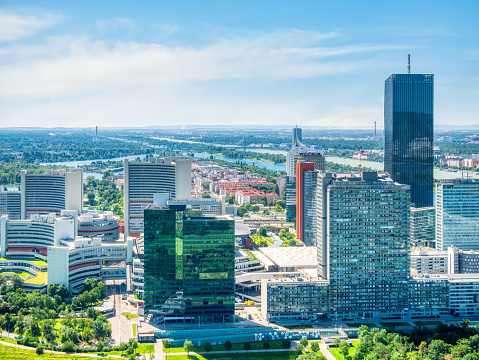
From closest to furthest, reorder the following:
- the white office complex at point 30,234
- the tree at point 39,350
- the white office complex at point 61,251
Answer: the tree at point 39,350 < the white office complex at point 61,251 < the white office complex at point 30,234

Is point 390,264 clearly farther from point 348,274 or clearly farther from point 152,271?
point 152,271

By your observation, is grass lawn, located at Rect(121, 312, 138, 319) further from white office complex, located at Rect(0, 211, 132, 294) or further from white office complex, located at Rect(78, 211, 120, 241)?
white office complex, located at Rect(78, 211, 120, 241)

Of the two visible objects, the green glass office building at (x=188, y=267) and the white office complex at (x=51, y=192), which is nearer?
the green glass office building at (x=188, y=267)

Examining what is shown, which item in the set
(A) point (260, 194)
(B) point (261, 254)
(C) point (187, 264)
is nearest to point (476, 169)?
(A) point (260, 194)

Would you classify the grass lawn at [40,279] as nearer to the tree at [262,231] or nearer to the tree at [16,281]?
the tree at [16,281]

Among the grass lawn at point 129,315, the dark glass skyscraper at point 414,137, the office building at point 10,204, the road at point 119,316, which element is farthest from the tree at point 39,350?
the dark glass skyscraper at point 414,137

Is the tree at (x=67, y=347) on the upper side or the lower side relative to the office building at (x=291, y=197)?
lower

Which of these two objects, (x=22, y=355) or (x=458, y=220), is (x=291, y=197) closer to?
(x=458, y=220)
